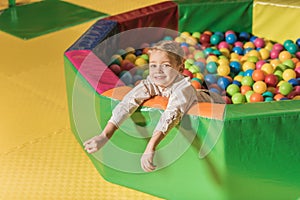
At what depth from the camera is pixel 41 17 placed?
3797 millimetres

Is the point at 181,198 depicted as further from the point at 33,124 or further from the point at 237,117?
the point at 33,124

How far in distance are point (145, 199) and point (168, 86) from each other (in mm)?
407

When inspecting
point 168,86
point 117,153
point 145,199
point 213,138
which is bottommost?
point 145,199

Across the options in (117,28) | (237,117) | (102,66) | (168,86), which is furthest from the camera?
(117,28)

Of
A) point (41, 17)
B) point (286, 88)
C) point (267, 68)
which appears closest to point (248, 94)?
point (286, 88)

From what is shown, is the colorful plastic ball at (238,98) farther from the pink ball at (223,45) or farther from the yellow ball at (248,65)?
the pink ball at (223,45)

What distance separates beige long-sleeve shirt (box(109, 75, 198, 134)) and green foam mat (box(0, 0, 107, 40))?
1.78m

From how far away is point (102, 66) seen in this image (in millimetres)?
2104

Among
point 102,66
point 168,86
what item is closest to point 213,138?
point 168,86

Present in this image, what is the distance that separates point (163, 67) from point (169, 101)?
0.12m

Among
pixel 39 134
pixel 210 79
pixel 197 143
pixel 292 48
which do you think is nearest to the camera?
pixel 197 143

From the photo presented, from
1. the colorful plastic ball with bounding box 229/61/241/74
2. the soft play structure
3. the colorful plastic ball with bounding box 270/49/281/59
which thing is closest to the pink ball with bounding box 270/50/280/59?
the colorful plastic ball with bounding box 270/49/281/59

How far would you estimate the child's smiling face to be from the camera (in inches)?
71.7

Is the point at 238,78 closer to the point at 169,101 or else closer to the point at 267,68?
the point at 267,68
